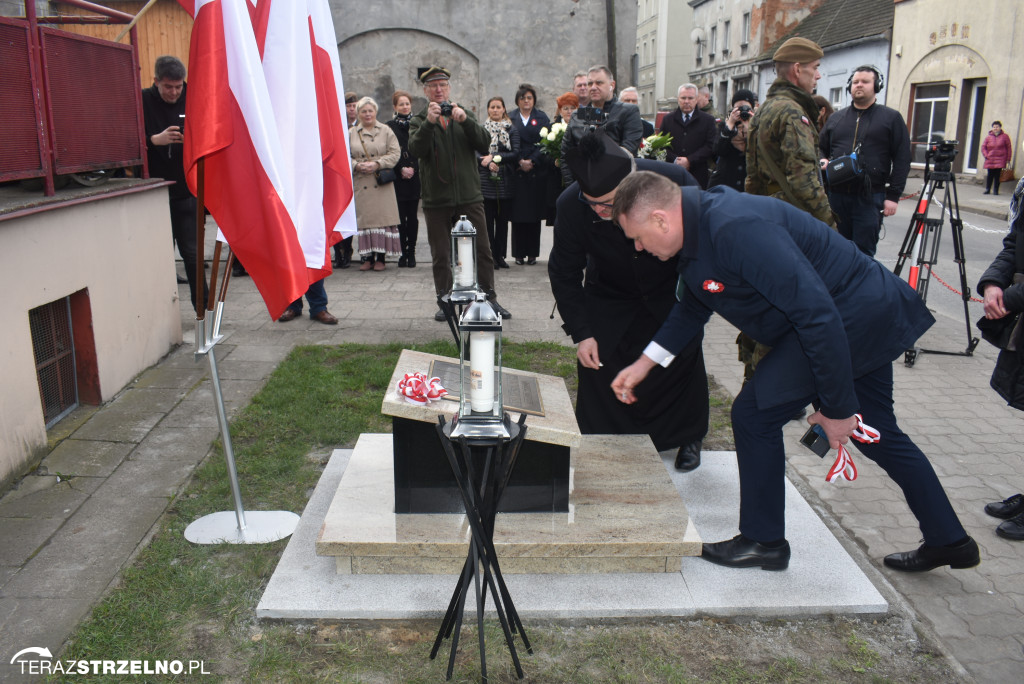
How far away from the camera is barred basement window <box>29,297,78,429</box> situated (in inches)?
204

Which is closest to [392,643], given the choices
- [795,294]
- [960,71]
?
[795,294]

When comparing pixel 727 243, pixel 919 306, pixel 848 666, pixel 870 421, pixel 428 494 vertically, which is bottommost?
pixel 848 666

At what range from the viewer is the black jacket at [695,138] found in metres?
10.6

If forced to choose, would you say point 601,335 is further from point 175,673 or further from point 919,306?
point 175,673

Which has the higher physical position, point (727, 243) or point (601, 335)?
point (727, 243)

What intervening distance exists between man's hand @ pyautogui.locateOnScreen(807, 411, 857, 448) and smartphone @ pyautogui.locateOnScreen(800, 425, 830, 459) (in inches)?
2.8

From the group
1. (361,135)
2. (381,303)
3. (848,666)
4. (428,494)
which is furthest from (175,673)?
(361,135)

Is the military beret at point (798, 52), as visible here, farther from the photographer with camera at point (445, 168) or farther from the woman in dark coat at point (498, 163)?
the woman in dark coat at point (498, 163)

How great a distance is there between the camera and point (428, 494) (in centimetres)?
380

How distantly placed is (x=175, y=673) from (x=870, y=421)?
114 inches

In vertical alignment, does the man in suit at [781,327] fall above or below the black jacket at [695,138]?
below

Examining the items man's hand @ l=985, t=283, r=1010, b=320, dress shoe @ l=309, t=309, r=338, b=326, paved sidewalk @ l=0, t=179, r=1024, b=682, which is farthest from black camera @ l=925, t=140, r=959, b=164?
dress shoe @ l=309, t=309, r=338, b=326

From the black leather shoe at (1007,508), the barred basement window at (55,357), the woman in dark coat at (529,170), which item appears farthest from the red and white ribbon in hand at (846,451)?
the woman in dark coat at (529,170)

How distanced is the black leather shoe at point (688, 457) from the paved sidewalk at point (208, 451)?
57 cm
